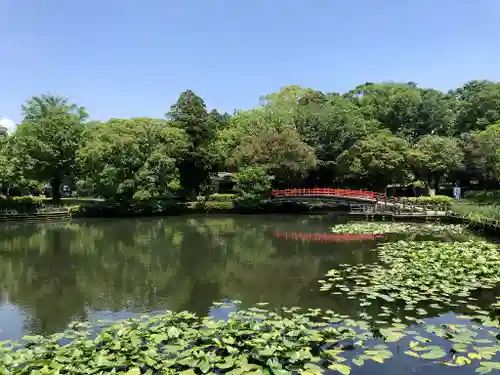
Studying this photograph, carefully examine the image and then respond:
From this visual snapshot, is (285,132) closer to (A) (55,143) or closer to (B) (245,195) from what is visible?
(B) (245,195)

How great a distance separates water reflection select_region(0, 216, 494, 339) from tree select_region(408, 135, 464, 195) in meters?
18.6

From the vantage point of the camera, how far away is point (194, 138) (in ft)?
125

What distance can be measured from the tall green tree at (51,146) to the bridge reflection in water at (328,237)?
21297 millimetres

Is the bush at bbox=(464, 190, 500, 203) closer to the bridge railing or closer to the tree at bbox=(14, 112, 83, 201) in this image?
the bridge railing

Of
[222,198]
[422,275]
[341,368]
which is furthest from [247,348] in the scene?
[222,198]

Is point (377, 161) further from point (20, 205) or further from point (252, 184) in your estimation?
point (20, 205)

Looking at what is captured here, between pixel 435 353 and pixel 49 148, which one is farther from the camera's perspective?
pixel 49 148

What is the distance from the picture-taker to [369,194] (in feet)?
107

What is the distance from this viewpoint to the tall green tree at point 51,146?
34000 millimetres

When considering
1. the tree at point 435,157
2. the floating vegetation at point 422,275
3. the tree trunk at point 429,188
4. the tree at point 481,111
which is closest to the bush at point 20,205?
the floating vegetation at point 422,275

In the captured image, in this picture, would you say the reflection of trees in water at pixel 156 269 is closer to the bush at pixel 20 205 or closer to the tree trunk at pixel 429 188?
the bush at pixel 20 205

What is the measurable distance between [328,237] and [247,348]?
1475 centimetres

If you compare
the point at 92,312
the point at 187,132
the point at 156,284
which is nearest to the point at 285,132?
the point at 187,132

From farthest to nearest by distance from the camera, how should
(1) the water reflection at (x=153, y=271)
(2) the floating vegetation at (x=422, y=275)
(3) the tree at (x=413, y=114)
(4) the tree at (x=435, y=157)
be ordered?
(3) the tree at (x=413, y=114)
(4) the tree at (x=435, y=157)
(1) the water reflection at (x=153, y=271)
(2) the floating vegetation at (x=422, y=275)
